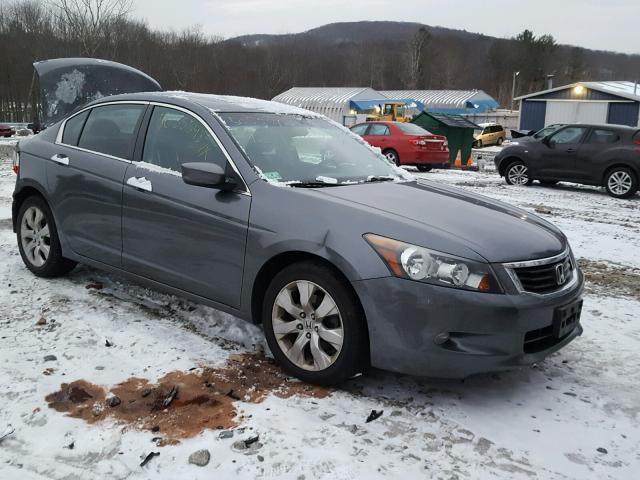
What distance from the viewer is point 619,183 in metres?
12.4

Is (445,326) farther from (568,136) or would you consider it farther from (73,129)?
(568,136)

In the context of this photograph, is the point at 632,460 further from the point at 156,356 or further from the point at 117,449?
the point at 156,356

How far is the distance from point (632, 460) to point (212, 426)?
1977 mm

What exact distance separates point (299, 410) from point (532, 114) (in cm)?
4327

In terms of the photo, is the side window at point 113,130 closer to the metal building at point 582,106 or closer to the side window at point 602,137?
the side window at point 602,137

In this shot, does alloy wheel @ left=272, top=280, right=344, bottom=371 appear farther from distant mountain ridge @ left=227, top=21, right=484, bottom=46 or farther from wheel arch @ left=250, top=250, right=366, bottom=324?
distant mountain ridge @ left=227, top=21, right=484, bottom=46

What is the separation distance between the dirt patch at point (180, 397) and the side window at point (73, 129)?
230 cm

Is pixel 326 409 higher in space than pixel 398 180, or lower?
lower

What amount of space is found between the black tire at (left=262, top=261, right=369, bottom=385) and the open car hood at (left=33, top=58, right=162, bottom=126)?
16.4ft

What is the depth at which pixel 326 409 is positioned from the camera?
3.09 m

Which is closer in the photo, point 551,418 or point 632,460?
point 632,460

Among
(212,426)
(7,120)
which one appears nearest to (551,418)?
(212,426)

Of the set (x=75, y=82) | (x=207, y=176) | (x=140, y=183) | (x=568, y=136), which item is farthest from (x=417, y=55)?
(x=207, y=176)

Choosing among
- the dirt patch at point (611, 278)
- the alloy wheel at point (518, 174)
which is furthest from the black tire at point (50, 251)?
the alloy wheel at point (518, 174)
